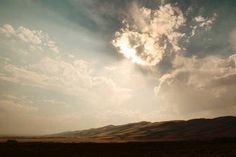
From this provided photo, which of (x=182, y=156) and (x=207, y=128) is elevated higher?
(x=207, y=128)


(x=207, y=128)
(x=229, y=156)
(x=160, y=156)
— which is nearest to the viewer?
(x=229, y=156)

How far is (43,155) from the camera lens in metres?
50.8

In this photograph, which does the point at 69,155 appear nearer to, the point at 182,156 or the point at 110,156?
the point at 110,156

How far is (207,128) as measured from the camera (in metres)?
198

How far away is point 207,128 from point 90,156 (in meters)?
164

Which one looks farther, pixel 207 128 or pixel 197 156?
pixel 207 128

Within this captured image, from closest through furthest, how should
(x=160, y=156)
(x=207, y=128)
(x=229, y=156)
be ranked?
(x=229, y=156), (x=160, y=156), (x=207, y=128)

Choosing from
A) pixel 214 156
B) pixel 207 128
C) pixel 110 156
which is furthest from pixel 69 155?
pixel 207 128

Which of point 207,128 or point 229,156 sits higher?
point 207,128

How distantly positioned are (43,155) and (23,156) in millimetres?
3773

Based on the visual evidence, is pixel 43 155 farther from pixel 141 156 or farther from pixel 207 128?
pixel 207 128

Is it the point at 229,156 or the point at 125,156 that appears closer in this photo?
the point at 229,156

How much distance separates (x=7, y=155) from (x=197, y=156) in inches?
1310

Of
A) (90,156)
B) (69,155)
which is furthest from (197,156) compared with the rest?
(69,155)
